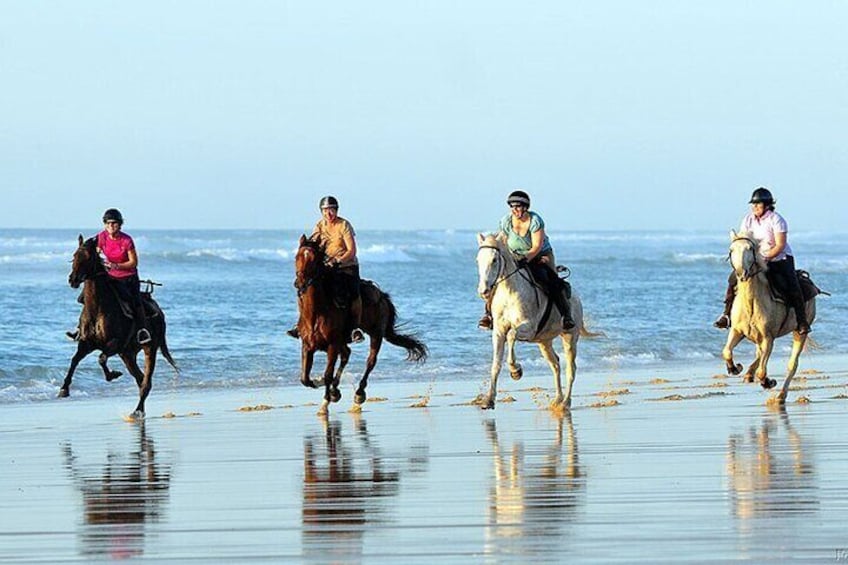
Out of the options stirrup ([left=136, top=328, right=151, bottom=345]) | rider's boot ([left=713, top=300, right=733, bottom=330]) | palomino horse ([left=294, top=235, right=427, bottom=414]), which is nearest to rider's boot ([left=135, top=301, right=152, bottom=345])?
stirrup ([left=136, top=328, right=151, bottom=345])

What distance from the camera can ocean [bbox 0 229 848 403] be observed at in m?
22.4

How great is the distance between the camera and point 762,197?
16891 millimetres

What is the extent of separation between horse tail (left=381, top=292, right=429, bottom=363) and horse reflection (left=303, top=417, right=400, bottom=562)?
443 centimetres

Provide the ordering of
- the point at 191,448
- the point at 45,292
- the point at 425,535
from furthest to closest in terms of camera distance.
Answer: the point at 45,292 → the point at 191,448 → the point at 425,535

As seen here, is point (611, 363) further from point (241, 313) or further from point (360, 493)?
point (360, 493)

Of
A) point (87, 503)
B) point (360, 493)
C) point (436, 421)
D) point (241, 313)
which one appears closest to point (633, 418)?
point (436, 421)

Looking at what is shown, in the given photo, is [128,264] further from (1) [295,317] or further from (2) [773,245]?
(1) [295,317]

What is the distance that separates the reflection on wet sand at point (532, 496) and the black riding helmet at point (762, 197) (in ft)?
15.1

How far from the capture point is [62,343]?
2652 cm

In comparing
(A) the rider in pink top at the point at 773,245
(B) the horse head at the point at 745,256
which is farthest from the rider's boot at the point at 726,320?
(B) the horse head at the point at 745,256

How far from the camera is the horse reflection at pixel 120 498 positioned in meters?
8.25

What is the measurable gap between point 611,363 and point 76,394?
28.1 feet

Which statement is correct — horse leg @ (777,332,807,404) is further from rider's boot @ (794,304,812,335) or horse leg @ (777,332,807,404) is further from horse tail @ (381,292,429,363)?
horse tail @ (381,292,429,363)

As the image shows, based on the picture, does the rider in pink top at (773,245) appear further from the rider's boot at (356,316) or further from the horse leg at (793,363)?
the rider's boot at (356,316)
